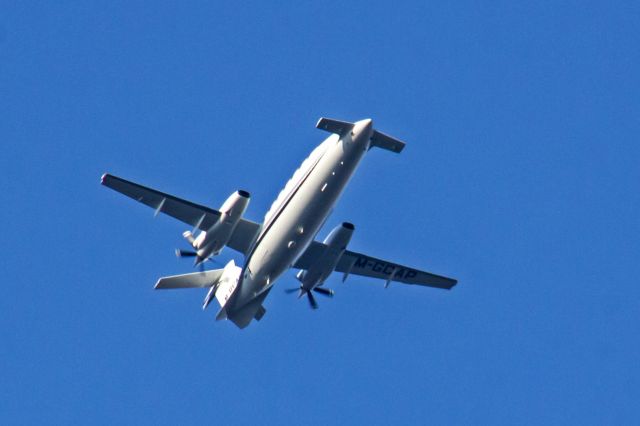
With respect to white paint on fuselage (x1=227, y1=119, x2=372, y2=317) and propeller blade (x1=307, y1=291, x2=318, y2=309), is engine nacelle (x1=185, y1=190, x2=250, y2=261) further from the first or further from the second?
propeller blade (x1=307, y1=291, x2=318, y2=309)

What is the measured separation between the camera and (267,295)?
48781 millimetres

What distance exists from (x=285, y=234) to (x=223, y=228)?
3.28 metres

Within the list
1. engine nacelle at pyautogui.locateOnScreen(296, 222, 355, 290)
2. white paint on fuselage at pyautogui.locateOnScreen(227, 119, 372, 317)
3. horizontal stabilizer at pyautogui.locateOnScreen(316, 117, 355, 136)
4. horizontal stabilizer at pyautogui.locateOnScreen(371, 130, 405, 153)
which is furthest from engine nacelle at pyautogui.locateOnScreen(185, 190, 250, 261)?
horizontal stabilizer at pyautogui.locateOnScreen(371, 130, 405, 153)

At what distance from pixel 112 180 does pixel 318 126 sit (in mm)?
8908

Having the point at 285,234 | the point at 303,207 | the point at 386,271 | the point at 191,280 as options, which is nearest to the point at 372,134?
the point at 303,207

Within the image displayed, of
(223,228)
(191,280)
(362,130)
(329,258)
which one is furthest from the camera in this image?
(191,280)

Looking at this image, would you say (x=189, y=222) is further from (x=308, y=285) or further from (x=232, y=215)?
(x=308, y=285)

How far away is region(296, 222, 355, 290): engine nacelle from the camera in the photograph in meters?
47.5

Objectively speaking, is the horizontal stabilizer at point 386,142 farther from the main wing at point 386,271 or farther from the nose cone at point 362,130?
the main wing at point 386,271

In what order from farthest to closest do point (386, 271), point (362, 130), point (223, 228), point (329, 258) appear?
point (386, 271)
point (329, 258)
point (223, 228)
point (362, 130)

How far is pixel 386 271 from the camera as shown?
52.2 meters

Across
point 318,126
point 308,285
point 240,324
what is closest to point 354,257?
point 308,285

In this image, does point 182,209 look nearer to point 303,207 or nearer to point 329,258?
point 303,207

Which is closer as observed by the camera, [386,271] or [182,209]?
[182,209]
